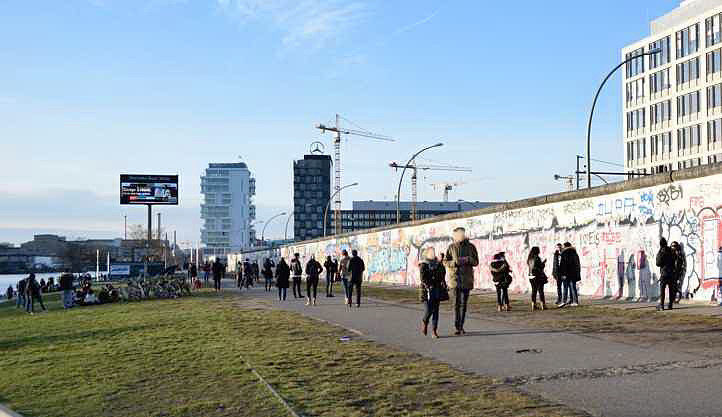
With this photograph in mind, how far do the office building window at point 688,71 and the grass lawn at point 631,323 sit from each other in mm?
63203

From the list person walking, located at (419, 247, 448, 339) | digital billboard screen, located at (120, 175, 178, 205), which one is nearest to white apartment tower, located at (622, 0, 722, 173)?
digital billboard screen, located at (120, 175, 178, 205)

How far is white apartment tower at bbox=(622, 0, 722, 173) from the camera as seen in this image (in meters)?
74.9

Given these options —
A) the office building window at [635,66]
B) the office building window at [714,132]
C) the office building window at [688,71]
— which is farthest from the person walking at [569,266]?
the office building window at [635,66]

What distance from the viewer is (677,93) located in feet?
262

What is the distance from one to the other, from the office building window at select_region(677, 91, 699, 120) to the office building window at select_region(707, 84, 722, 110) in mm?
1686

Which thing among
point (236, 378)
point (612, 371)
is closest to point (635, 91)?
point (612, 371)

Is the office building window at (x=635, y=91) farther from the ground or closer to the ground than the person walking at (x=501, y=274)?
farther from the ground

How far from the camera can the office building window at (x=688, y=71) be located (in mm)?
77125

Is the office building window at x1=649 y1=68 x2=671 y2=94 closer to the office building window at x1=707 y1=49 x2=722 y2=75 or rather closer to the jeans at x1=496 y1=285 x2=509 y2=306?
the office building window at x1=707 y1=49 x2=722 y2=75

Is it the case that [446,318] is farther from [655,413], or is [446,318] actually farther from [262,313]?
[655,413]

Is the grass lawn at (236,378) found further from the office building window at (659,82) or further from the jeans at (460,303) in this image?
the office building window at (659,82)

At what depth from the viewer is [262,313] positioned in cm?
2216

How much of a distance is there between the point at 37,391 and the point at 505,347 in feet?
22.5

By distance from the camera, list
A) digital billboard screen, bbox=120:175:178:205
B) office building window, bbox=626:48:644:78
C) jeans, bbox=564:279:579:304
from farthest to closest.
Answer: office building window, bbox=626:48:644:78 → digital billboard screen, bbox=120:175:178:205 → jeans, bbox=564:279:579:304
